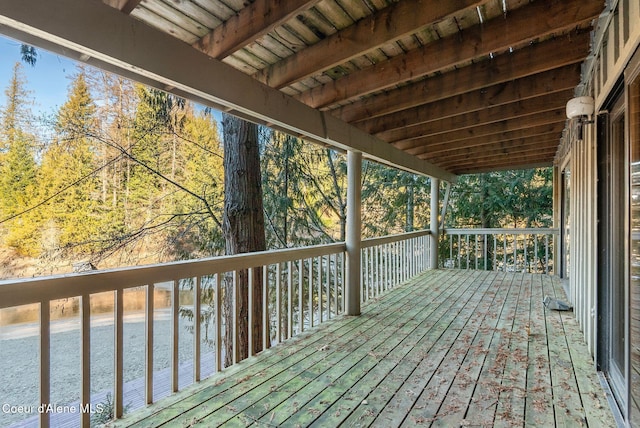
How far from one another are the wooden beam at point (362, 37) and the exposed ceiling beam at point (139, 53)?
0.23 m

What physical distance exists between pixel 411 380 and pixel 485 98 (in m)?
2.95

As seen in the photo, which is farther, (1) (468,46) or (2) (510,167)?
(2) (510,167)

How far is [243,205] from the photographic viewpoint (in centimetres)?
479

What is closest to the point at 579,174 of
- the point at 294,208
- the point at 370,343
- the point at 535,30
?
the point at 535,30

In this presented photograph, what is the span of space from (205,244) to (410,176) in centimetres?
713

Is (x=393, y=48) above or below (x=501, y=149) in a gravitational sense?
above

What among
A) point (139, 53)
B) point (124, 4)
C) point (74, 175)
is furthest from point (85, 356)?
point (74, 175)

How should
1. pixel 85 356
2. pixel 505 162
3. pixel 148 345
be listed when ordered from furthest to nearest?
pixel 505 162
pixel 148 345
pixel 85 356

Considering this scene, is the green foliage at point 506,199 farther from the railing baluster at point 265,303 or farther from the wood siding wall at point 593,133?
the railing baluster at point 265,303

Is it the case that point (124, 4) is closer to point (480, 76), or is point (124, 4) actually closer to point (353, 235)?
point (480, 76)

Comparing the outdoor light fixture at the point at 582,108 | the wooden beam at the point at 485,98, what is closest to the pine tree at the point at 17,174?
the wooden beam at the point at 485,98

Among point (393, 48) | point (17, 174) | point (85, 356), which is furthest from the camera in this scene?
point (17, 174)

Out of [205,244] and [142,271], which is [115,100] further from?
[142,271]

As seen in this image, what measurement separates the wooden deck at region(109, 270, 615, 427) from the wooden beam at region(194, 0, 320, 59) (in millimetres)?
2363
